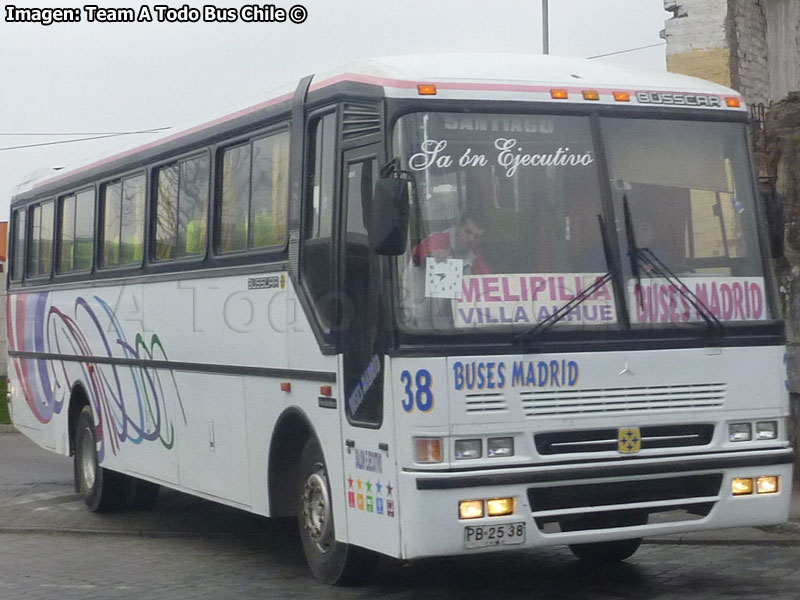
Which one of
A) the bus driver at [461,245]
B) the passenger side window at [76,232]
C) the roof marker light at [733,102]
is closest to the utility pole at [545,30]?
the passenger side window at [76,232]

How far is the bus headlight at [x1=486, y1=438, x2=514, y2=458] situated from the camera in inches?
307

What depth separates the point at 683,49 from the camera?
1938 cm

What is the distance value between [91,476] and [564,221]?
7044mm

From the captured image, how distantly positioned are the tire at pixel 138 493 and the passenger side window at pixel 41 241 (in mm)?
2587

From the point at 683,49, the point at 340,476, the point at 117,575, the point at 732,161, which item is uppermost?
the point at 683,49

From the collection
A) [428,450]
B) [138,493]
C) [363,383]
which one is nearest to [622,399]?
[428,450]

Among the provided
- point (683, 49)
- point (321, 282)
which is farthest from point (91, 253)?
point (683, 49)

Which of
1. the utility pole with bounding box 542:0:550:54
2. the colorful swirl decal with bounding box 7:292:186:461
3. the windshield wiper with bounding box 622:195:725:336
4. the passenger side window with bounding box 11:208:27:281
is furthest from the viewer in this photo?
the utility pole with bounding box 542:0:550:54

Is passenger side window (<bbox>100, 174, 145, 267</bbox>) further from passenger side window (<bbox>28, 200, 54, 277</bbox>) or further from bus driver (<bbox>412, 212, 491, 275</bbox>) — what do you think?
bus driver (<bbox>412, 212, 491, 275</bbox>)

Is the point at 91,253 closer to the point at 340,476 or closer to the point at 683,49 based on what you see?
the point at 340,476

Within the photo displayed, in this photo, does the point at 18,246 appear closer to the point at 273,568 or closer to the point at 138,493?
the point at 138,493

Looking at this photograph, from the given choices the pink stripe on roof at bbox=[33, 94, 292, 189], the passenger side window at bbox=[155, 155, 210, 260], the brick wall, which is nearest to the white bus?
the pink stripe on roof at bbox=[33, 94, 292, 189]

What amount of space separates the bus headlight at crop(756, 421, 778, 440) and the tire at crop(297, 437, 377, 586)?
235 cm

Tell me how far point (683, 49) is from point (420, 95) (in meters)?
12.1
